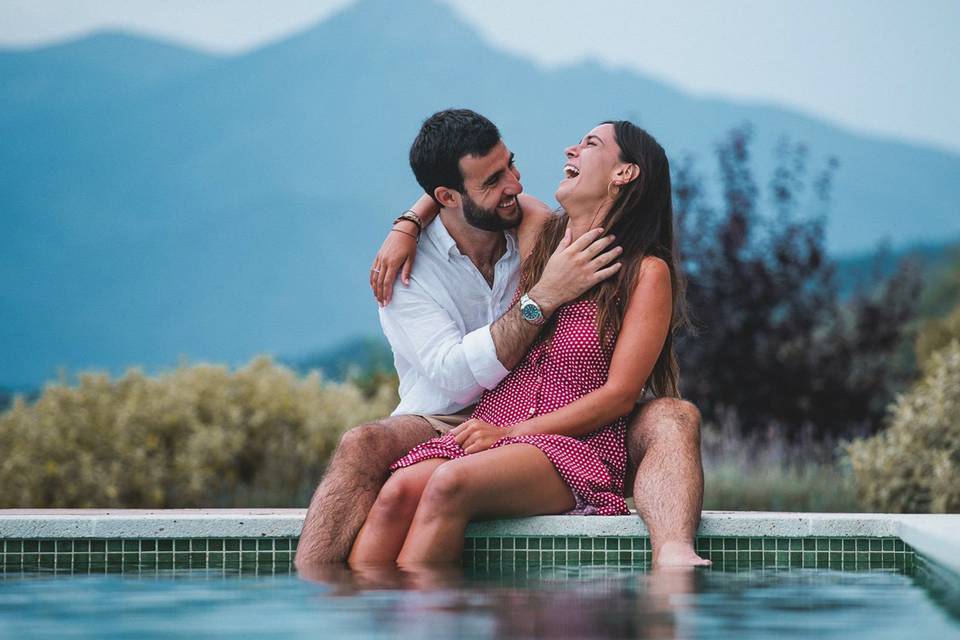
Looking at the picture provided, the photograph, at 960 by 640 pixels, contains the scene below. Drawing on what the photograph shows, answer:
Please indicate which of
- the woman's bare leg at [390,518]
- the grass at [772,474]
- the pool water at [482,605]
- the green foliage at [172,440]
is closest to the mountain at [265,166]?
the grass at [772,474]

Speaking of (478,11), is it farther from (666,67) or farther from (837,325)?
(837,325)

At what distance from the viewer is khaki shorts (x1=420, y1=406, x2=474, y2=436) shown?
3.71m

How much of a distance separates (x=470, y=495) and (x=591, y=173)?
1.04m

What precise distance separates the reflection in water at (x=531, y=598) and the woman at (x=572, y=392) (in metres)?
0.17

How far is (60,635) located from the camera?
1967 mm

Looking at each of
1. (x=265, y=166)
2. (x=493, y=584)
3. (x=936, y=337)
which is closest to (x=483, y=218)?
(x=493, y=584)

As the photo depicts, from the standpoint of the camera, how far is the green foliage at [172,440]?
6.65 meters

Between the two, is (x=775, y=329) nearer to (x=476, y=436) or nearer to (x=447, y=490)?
(x=476, y=436)

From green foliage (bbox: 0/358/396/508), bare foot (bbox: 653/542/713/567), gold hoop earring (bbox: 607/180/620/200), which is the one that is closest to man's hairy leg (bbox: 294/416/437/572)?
bare foot (bbox: 653/542/713/567)

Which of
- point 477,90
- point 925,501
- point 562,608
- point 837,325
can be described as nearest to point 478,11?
point 477,90

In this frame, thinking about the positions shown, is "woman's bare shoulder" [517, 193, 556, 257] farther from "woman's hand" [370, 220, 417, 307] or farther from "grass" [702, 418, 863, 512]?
"grass" [702, 418, 863, 512]

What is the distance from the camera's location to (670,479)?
3.17 metres

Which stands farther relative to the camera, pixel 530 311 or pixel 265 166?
pixel 265 166

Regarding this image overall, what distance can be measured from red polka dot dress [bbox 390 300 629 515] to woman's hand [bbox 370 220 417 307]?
0.43 metres
